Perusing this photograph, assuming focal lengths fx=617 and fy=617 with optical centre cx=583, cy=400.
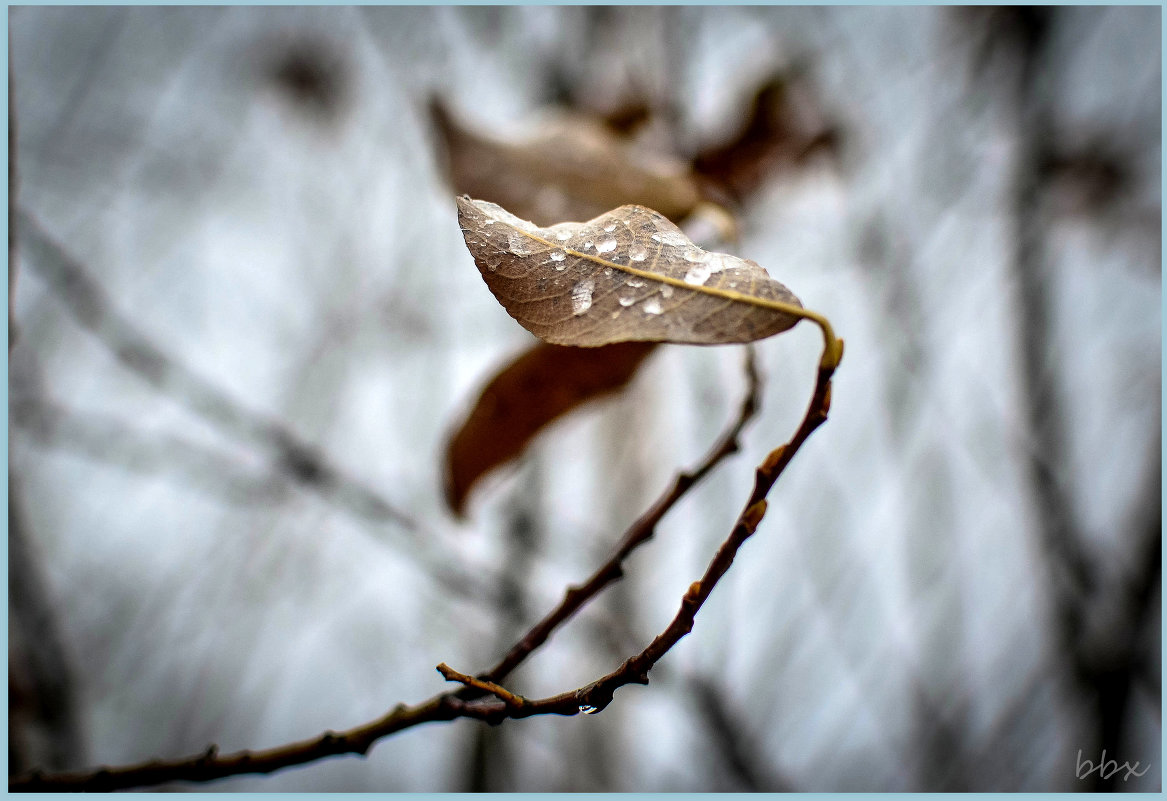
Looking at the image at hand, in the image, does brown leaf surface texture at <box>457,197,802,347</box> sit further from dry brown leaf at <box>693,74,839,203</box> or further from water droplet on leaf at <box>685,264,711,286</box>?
dry brown leaf at <box>693,74,839,203</box>

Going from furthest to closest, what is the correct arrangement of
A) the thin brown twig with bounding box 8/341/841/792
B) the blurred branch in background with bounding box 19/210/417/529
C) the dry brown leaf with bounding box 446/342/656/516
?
the blurred branch in background with bounding box 19/210/417/529, the dry brown leaf with bounding box 446/342/656/516, the thin brown twig with bounding box 8/341/841/792

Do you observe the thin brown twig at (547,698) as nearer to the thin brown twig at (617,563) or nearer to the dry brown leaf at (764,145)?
the thin brown twig at (617,563)

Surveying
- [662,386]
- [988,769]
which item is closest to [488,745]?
[662,386]

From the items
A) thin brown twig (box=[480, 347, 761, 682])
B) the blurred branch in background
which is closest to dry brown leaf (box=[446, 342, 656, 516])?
thin brown twig (box=[480, 347, 761, 682])

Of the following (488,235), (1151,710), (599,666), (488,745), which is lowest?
(488,745)

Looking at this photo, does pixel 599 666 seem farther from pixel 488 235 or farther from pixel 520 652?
pixel 488 235

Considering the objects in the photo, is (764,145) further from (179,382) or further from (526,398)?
(179,382)

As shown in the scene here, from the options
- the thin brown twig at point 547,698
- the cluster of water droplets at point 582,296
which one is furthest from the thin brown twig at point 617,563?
the cluster of water droplets at point 582,296
